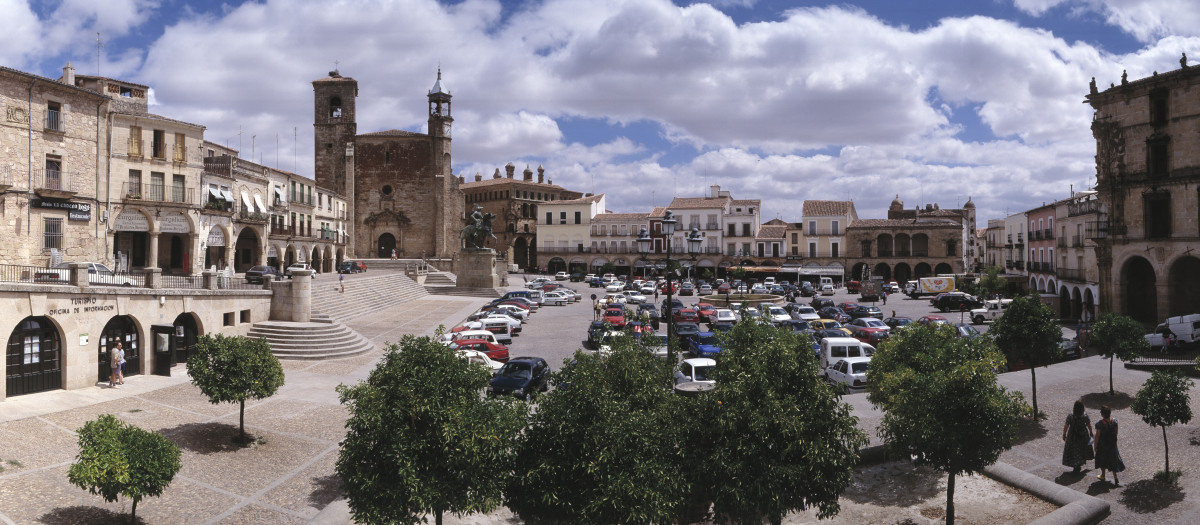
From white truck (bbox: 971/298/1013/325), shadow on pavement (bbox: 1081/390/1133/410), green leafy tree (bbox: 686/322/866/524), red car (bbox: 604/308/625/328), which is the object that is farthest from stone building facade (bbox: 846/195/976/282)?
green leafy tree (bbox: 686/322/866/524)

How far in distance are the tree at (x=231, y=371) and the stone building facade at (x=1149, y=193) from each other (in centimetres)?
3762

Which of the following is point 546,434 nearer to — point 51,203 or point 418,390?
point 418,390

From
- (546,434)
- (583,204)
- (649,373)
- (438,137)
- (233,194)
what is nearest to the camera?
(546,434)

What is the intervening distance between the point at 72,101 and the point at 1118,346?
37976mm

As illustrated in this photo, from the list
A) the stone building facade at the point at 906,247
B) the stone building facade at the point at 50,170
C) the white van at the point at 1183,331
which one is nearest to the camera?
the white van at the point at 1183,331

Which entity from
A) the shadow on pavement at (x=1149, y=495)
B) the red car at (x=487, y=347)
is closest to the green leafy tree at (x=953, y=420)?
the shadow on pavement at (x=1149, y=495)

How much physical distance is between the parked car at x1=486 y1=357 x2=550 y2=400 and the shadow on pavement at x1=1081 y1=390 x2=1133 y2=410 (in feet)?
47.4

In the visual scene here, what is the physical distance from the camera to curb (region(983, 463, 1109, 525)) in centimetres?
1048

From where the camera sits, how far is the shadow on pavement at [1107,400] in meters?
17.3

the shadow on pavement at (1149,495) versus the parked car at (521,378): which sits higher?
the parked car at (521,378)

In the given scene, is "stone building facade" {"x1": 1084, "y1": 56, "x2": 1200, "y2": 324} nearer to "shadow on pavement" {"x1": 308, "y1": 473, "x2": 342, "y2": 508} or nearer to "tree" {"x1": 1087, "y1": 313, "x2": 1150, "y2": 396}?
"tree" {"x1": 1087, "y1": 313, "x2": 1150, "y2": 396}

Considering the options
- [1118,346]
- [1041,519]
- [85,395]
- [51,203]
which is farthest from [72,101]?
[1118,346]

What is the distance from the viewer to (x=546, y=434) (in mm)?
8453

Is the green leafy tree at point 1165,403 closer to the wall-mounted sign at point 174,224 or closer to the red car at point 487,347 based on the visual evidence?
the red car at point 487,347
